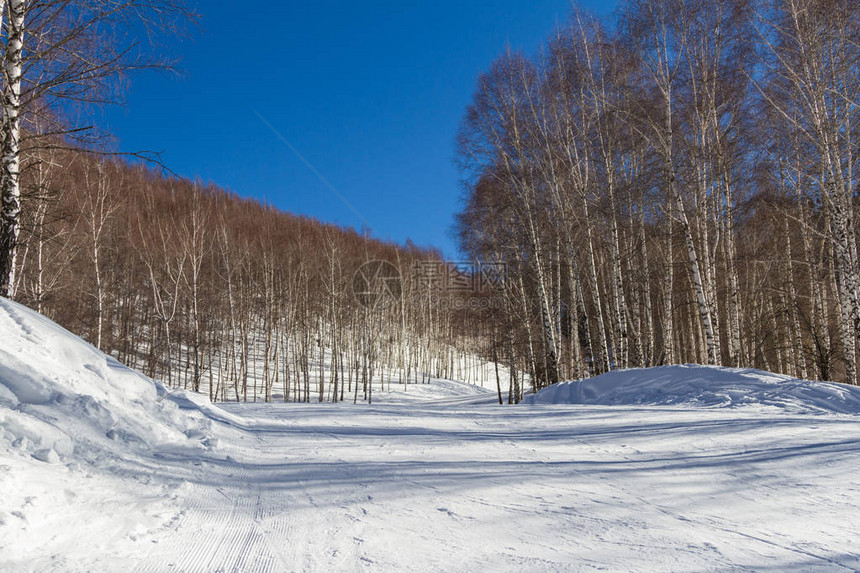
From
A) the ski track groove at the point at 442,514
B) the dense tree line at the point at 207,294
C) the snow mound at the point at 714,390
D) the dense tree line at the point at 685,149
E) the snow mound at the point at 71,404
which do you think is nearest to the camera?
the ski track groove at the point at 442,514

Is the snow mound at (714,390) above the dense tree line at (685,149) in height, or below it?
below

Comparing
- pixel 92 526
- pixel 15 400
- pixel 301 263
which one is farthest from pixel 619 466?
pixel 301 263

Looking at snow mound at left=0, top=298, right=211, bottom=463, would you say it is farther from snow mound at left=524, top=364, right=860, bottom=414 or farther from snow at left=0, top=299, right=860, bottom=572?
snow mound at left=524, top=364, right=860, bottom=414

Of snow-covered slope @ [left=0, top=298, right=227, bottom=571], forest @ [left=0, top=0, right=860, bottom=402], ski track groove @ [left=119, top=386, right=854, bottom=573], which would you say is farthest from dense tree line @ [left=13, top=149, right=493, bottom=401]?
ski track groove @ [left=119, top=386, right=854, bottom=573]

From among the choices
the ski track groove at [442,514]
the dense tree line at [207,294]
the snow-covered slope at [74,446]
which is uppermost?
the dense tree line at [207,294]

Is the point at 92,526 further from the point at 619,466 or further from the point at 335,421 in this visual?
the point at 619,466

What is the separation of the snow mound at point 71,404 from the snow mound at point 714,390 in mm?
7156

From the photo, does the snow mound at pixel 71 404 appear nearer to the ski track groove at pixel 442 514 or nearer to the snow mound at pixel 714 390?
the ski track groove at pixel 442 514

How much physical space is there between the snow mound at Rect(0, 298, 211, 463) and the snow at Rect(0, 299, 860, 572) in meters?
0.02

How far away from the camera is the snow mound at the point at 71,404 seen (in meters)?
3.11

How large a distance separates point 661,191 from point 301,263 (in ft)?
63.3

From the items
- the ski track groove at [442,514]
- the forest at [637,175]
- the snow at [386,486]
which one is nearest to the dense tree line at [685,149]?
the forest at [637,175]

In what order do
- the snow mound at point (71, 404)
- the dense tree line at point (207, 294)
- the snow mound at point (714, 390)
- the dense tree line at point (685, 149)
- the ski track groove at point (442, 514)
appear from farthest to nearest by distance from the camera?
the dense tree line at point (207, 294) < the dense tree line at point (685, 149) < the snow mound at point (714, 390) < the snow mound at point (71, 404) < the ski track groove at point (442, 514)

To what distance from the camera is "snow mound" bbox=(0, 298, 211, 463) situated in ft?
10.2
